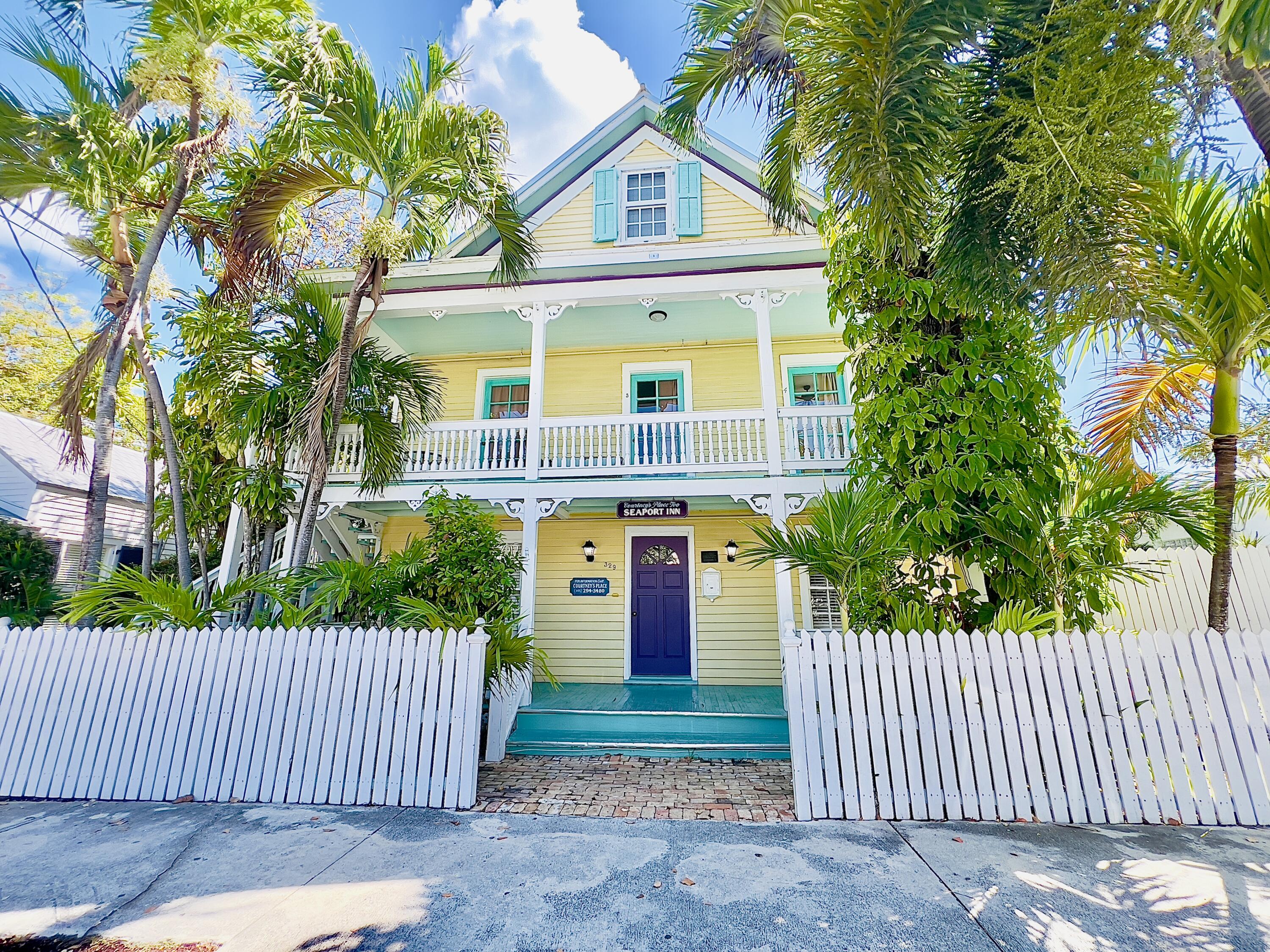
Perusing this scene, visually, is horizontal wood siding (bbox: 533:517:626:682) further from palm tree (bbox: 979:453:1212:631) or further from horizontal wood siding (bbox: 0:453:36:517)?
horizontal wood siding (bbox: 0:453:36:517)

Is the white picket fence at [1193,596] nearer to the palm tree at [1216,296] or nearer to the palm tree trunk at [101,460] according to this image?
the palm tree at [1216,296]

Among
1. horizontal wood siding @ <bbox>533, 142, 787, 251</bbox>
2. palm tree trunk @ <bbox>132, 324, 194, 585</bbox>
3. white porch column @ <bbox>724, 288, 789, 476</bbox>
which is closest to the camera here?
palm tree trunk @ <bbox>132, 324, 194, 585</bbox>

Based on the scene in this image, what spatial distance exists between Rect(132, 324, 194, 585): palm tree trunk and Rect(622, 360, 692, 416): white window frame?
19.6 ft

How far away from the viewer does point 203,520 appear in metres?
7.91

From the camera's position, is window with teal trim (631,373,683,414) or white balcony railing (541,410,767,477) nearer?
white balcony railing (541,410,767,477)

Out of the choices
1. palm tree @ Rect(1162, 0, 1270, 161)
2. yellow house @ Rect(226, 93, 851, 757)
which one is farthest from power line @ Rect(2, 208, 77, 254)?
palm tree @ Rect(1162, 0, 1270, 161)

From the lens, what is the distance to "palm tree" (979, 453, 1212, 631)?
4340mm

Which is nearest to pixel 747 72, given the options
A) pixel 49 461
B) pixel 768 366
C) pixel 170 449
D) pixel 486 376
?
pixel 768 366

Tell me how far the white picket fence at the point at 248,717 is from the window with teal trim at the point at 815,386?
6.70m

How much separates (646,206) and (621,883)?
9.77m

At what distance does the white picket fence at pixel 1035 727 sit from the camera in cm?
383

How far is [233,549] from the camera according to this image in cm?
770

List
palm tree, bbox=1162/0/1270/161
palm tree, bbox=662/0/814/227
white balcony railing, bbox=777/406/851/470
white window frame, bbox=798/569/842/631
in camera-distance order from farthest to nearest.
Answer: white window frame, bbox=798/569/842/631
white balcony railing, bbox=777/406/851/470
palm tree, bbox=662/0/814/227
palm tree, bbox=1162/0/1270/161

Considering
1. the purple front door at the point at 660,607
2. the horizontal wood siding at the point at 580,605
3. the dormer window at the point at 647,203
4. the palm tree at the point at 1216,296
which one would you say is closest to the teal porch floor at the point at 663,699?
the horizontal wood siding at the point at 580,605
